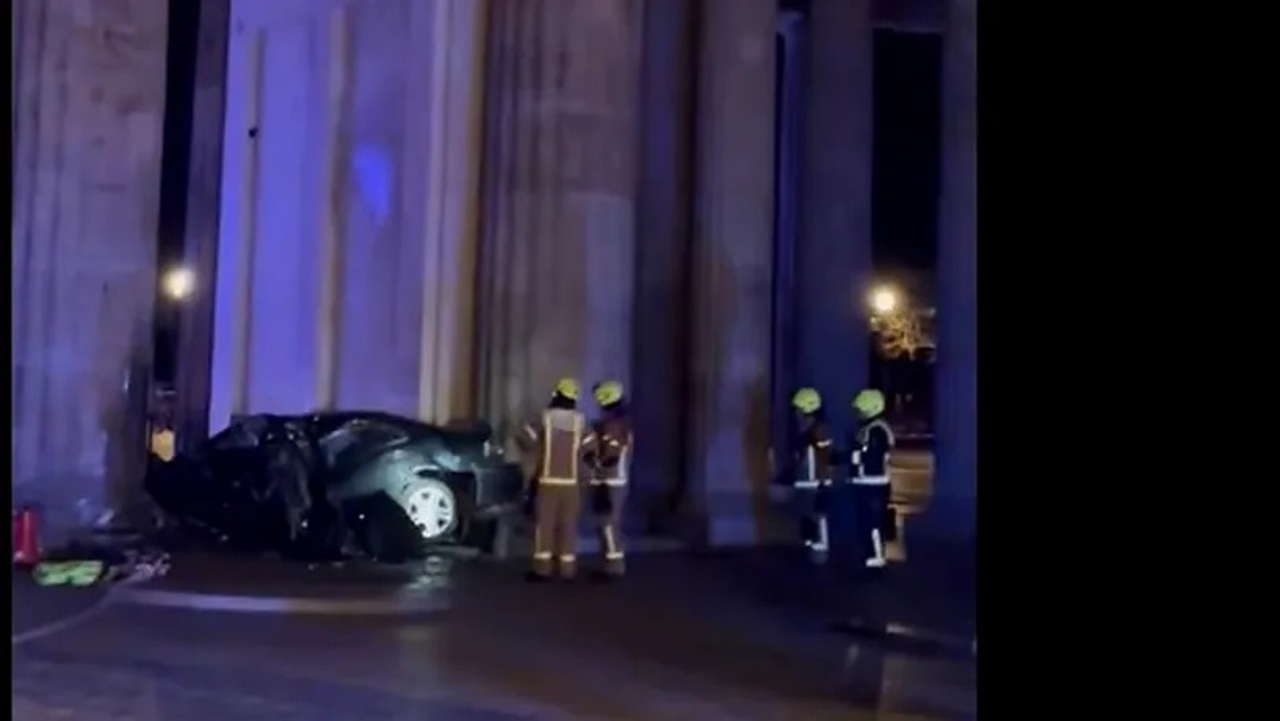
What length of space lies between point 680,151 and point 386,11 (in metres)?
3.86

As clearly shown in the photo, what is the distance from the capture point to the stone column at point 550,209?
61.1ft

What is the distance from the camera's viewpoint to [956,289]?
71.0ft

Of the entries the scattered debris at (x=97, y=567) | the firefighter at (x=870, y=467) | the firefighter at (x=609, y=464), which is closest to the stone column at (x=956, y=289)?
the firefighter at (x=870, y=467)

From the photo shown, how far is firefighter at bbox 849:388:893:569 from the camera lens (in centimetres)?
1593

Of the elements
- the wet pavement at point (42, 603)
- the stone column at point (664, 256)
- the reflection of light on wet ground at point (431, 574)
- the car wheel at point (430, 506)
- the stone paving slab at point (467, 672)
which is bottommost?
the stone paving slab at point (467, 672)

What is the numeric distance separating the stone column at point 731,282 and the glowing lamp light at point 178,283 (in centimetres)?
1065

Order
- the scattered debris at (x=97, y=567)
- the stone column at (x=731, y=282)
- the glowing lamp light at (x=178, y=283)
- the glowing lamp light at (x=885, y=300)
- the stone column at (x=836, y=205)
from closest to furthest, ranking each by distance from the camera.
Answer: the scattered debris at (x=97, y=567) → the stone column at (x=731, y=282) → the stone column at (x=836, y=205) → the glowing lamp light at (x=178, y=283) → the glowing lamp light at (x=885, y=300)

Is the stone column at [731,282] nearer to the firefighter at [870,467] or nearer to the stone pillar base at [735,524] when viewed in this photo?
the stone pillar base at [735,524]

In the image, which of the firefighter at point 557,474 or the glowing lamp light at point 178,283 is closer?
the firefighter at point 557,474

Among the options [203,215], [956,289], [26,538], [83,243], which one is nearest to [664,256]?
[956,289]

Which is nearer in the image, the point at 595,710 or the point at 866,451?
the point at 595,710
